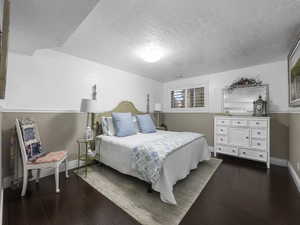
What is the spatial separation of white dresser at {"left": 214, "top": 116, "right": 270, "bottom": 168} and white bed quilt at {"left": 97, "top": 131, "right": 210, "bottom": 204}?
0.72 m

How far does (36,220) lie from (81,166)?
1398 millimetres

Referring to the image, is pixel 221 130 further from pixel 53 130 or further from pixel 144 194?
pixel 53 130

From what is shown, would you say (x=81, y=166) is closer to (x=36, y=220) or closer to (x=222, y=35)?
(x=36, y=220)

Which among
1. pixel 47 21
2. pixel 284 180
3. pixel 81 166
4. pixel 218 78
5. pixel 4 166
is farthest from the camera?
pixel 218 78

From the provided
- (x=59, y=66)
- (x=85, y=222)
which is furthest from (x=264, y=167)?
(x=59, y=66)

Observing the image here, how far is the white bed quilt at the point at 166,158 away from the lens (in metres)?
1.69

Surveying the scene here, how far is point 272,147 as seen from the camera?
3.09m

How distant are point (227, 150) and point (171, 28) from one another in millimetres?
3079

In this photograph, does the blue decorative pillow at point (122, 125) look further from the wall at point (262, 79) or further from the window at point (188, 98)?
the wall at point (262, 79)

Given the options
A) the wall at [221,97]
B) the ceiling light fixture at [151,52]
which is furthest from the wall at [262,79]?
the ceiling light fixture at [151,52]

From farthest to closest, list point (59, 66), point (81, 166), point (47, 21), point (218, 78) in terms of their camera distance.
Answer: point (218, 78) < point (81, 166) < point (59, 66) < point (47, 21)

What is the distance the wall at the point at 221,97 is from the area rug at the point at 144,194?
1.67 m

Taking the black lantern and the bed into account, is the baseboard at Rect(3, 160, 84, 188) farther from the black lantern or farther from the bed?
the black lantern

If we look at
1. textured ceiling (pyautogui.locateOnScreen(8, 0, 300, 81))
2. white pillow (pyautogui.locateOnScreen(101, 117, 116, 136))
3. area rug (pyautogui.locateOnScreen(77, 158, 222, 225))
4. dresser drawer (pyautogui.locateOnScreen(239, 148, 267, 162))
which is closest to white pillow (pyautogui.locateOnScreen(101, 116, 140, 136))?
white pillow (pyautogui.locateOnScreen(101, 117, 116, 136))
